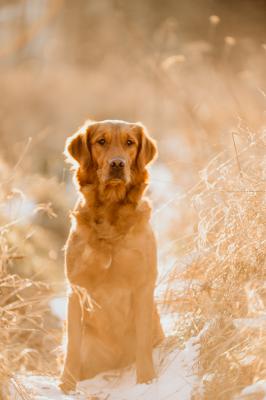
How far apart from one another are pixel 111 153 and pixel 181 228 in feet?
3.31

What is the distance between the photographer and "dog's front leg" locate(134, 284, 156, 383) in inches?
A: 141

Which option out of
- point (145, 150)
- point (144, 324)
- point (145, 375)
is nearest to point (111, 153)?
point (145, 150)

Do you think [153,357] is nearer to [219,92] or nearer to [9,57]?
[219,92]

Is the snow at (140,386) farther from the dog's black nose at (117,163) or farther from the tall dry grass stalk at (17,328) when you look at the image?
the dog's black nose at (117,163)

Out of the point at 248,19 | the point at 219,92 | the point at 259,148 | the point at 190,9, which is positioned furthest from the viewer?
the point at 190,9

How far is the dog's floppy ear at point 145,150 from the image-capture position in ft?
13.2

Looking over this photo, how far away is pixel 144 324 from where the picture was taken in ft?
12.1

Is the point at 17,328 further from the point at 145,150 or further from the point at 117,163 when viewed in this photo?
the point at 145,150

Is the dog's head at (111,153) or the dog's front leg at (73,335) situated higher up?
the dog's head at (111,153)

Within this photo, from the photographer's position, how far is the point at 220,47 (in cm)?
1116

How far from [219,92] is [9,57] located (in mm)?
5670

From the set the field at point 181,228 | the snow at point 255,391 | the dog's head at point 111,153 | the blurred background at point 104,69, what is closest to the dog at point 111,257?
the dog's head at point 111,153

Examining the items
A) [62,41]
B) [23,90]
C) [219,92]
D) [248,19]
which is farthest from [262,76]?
[62,41]

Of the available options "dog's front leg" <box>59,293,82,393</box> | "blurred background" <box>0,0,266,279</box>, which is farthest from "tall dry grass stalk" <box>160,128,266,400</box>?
"blurred background" <box>0,0,266,279</box>
